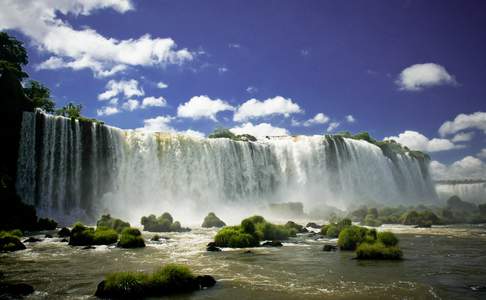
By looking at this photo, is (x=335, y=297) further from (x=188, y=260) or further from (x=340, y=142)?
(x=340, y=142)

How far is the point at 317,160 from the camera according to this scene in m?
68.6

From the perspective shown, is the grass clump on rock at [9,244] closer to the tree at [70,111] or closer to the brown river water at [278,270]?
the brown river water at [278,270]

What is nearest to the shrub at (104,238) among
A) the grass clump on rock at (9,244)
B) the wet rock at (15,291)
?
the grass clump on rock at (9,244)

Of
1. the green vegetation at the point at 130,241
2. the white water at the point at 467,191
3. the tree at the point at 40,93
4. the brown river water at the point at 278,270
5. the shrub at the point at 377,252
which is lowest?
the brown river water at the point at 278,270

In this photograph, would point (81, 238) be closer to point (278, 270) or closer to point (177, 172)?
point (278, 270)

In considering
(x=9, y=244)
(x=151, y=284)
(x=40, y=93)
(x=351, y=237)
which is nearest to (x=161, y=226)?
(x=9, y=244)

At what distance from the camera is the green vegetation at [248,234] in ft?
75.5

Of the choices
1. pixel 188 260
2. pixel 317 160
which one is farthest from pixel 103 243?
pixel 317 160

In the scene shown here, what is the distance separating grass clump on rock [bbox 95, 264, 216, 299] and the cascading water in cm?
3225

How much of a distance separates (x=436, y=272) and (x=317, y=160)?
54999 mm

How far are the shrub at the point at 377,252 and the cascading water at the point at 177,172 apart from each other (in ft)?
106

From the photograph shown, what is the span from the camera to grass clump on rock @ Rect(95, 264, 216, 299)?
10.6 metres

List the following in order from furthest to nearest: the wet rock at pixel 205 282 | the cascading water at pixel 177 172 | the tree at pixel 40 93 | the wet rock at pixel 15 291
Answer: the tree at pixel 40 93, the cascading water at pixel 177 172, the wet rock at pixel 205 282, the wet rock at pixel 15 291

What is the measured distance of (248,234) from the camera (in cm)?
2367
